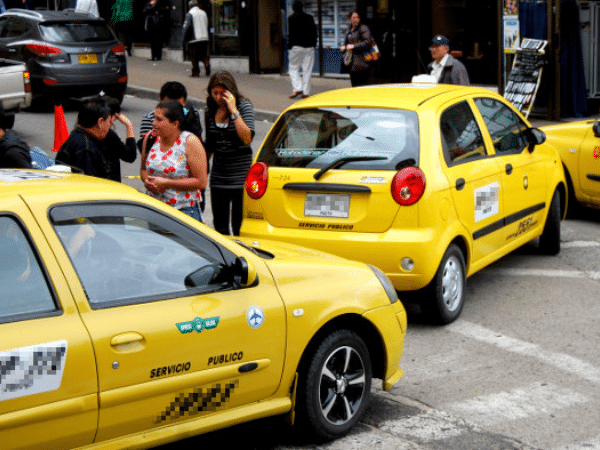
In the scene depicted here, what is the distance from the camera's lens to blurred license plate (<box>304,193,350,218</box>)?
6.91 metres

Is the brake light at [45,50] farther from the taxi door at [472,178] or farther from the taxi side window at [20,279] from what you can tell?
the taxi side window at [20,279]

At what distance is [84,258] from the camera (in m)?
4.17

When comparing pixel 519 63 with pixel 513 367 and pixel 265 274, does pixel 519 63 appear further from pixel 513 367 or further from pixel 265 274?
pixel 265 274

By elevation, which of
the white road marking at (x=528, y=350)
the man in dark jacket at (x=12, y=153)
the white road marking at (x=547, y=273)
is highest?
the man in dark jacket at (x=12, y=153)

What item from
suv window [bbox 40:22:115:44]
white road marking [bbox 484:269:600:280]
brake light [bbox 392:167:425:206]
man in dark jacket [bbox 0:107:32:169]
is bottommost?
white road marking [bbox 484:269:600:280]

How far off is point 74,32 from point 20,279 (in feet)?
48.7

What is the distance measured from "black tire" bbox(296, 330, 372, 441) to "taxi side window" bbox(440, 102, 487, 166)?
2.37 meters

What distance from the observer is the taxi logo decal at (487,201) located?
735 centimetres

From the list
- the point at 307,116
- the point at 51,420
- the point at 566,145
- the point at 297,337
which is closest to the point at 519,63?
the point at 566,145

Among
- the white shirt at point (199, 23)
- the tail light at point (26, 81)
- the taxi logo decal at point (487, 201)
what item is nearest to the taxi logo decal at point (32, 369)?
the taxi logo decal at point (487, 201)

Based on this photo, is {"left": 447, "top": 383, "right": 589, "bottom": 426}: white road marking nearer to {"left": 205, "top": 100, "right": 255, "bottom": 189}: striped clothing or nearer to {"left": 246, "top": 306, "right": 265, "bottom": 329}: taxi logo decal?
{"left": 246, "top": 306, "right": 265, "bottom": 329}: taxi logo decal

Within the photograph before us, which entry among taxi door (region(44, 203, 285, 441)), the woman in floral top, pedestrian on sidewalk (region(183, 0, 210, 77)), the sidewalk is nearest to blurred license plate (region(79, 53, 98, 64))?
the sidewalk

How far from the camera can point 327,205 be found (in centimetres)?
696

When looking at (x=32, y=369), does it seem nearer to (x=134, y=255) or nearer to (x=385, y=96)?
(x=134, y=255)
